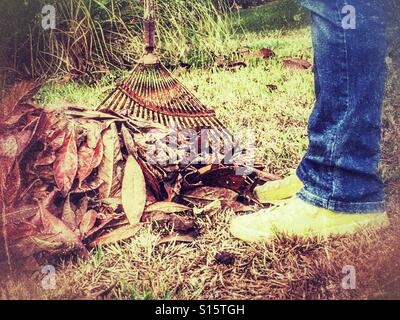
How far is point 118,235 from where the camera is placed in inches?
70.2

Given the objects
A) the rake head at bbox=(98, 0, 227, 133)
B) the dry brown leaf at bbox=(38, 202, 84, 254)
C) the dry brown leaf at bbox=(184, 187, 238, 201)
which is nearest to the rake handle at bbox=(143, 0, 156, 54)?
the rake head at bbox=(98, 0, 227, 133)

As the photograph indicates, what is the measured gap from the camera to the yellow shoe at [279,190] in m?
1.84

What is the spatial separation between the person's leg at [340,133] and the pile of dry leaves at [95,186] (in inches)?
6.4

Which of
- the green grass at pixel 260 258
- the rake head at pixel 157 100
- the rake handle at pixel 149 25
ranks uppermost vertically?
the rake handle at pixel 149 25

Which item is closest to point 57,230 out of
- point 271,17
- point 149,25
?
point 149,25

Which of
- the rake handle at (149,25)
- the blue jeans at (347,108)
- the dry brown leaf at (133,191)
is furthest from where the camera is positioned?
the rake handle at (149,25)

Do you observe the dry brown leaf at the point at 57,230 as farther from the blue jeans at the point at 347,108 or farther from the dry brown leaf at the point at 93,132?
the blue jeans at the point at 347,108

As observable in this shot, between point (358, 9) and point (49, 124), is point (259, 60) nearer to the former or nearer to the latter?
point (358, 9)

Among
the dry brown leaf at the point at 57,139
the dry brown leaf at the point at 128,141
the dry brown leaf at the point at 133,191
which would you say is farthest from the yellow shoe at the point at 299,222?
the dry brown leaf at the point at 57,139

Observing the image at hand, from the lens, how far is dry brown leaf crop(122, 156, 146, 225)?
1810 millimetres

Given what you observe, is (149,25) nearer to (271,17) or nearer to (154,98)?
(154,98)

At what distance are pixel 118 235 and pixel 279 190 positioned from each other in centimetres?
53

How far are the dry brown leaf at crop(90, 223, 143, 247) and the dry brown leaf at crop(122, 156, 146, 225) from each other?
20 millimetres
